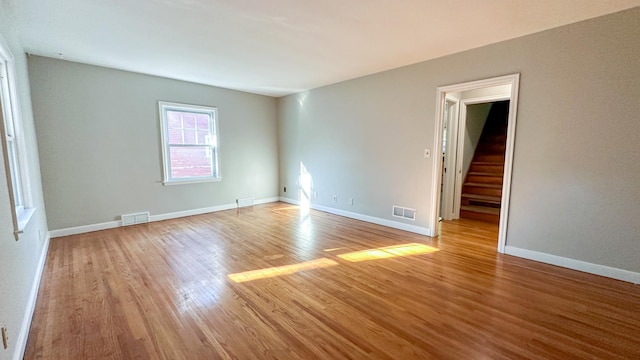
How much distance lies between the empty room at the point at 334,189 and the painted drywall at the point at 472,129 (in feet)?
2.20

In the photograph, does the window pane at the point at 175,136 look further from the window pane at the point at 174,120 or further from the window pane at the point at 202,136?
the window pane at the point at 202,136

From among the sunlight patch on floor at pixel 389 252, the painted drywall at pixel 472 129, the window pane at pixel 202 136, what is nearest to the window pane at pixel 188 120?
the window pane at pixel 202 136

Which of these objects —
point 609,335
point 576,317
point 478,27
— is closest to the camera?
point 609,335

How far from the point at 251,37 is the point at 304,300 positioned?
2.85 meters

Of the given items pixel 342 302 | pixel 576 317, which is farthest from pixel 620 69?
pixel 342 302

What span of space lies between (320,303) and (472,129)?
17.6ft

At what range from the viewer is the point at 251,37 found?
3.06 meters

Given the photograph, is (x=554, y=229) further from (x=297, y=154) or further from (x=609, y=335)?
(x=297, y=154)

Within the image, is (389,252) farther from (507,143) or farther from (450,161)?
(450,161)

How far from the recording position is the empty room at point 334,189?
1931 millimetres

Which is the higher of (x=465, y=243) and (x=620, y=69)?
(x=620, y=69)

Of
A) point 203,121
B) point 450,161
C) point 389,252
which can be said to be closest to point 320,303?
point 389,252

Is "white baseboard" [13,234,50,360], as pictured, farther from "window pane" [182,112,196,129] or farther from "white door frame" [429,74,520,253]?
"white door frame" [429,74,520,253]

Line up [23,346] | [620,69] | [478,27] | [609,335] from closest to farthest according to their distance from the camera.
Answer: [23,346] < [609,335] < [620,69] < [478,27]
